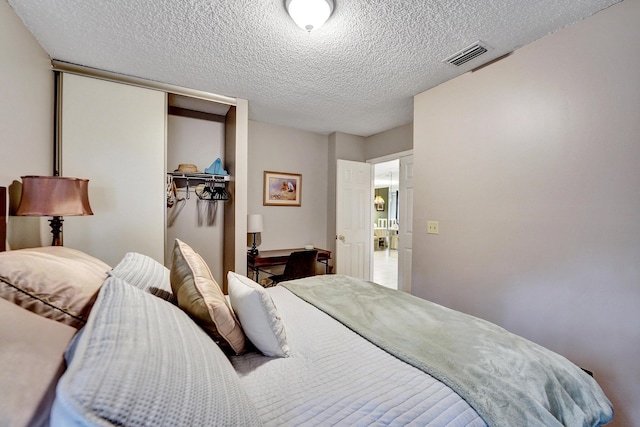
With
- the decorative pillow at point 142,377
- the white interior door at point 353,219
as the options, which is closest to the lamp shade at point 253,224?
the white interior door at point 353,219

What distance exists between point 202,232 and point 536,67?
351 centimetres

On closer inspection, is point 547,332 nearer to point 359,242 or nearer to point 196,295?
point 196,295

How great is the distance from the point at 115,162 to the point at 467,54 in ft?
10.1

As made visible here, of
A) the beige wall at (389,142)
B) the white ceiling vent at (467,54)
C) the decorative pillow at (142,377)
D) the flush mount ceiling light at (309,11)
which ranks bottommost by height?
the decorative pillow at (142,377)

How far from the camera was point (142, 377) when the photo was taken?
0.49m

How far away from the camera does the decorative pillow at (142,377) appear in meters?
0.41

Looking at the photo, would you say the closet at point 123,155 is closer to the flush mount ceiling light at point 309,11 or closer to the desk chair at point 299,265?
the desk chair at point 299,265

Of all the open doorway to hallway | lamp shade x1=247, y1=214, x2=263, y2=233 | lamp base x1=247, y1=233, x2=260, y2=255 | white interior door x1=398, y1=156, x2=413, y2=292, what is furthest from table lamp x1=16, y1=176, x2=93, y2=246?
the open doorway to hallway

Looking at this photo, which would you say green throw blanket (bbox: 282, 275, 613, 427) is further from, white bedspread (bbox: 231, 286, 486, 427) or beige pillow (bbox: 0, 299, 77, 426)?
beige pillow (bbox: 0, 299, 77, 426)

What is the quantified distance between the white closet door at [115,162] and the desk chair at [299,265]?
1.29 m

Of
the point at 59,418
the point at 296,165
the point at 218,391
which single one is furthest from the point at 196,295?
the point at 296,165

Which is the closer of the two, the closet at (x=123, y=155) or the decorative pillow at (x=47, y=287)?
the decorative pillow at (x=47, y=287)

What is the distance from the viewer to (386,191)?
36.8 feet

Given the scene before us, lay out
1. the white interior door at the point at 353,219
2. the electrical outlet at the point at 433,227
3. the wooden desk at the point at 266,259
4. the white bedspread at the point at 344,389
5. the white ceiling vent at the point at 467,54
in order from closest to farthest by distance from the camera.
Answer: the white bedspread at the point at 344,389, the white ceiling vent at the point at 467,54, the electrical outlet at the point at 433,227, the wooden desk at the point at 266,259, the white interior door at the point at 353,219
